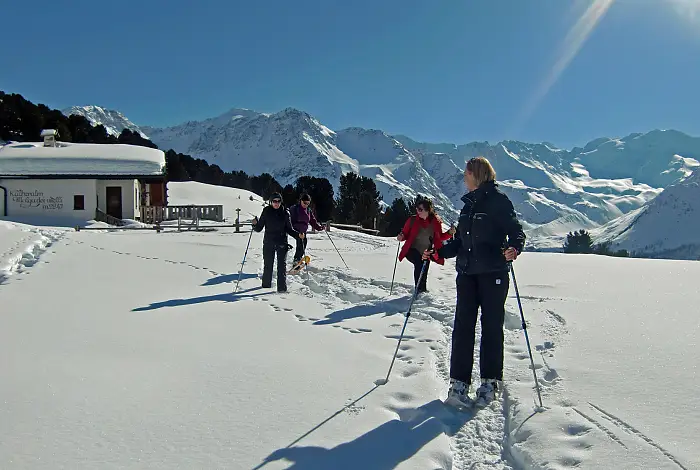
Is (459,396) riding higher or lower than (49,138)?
lower

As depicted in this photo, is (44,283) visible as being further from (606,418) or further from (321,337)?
(606,418)

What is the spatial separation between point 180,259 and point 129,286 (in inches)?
158

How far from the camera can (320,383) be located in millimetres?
4312

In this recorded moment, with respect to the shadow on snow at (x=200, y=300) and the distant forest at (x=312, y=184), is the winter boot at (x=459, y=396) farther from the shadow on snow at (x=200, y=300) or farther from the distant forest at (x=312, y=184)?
the distant forest at (x=312, y=184)

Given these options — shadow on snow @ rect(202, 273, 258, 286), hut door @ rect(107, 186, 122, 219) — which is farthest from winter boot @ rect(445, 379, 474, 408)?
hut door @ rect(107, 186, 122, 219)

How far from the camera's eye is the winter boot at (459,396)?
3.99 meters

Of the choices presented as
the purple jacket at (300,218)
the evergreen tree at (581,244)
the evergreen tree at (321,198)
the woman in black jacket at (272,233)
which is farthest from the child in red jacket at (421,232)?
the evergreen tree at (581,244)

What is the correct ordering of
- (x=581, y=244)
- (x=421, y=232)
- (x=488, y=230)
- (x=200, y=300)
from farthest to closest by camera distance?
(x=581, y=244) → (x=421, y=232) → (x=200, y=300) → (x=488, y=230)

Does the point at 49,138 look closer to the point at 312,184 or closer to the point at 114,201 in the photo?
the point at 114,201

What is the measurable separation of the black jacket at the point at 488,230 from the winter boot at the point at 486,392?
0.92 m

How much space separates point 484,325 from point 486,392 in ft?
1.77

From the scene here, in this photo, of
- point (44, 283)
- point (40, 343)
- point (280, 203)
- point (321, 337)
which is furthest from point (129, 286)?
point (321, 337)

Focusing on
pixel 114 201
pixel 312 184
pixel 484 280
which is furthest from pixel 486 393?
pixel 312 184

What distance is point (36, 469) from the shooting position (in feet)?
8.96
